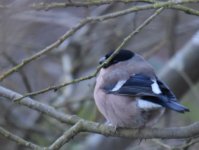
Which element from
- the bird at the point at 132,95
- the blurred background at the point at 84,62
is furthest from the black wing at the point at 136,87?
the blurred background at the point at 84,62

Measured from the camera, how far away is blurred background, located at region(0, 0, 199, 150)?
213 inches

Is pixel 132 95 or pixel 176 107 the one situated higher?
pixel 176 107

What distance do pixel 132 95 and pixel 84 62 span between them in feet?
8.36

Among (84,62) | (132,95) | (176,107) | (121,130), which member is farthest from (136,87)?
(84,62)

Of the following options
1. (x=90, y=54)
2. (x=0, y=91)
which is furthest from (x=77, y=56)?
(x=0, y=91)

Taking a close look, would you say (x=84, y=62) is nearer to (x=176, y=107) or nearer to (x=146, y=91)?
(x=146, y=91)

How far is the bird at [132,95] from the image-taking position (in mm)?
3523

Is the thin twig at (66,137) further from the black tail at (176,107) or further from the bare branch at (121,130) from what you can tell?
the black tail at (176,107)

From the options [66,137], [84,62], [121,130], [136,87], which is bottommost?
[84,62]

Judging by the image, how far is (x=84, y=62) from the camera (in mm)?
6172

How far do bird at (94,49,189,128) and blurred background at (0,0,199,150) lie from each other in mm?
1091

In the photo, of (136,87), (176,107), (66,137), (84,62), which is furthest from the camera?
(84,62)

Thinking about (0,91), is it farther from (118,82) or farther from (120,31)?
(120,31)

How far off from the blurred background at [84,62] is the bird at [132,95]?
109cm
